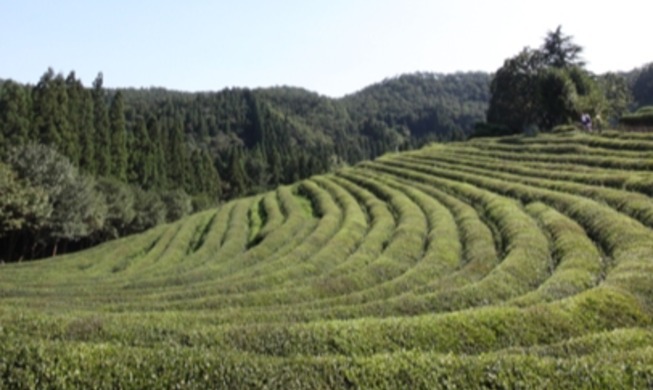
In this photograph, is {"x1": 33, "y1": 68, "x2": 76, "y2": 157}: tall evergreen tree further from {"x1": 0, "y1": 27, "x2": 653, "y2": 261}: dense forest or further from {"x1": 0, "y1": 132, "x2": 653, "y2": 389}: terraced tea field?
{"x1": 0, "y1": 132, "x2": 653, "y2": 389}: terraced tea field

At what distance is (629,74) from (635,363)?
21737cm

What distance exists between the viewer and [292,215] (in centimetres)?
5119

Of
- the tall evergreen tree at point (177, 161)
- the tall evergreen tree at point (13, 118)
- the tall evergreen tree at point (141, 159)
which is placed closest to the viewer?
the tall evergreen tree at point (13, 118)

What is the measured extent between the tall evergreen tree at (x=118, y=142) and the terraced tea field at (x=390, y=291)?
1066 inches

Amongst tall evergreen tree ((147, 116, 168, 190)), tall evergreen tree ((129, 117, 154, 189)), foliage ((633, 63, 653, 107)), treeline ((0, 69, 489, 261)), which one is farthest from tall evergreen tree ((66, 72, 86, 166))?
foliage ((633, 63, 653, 107))

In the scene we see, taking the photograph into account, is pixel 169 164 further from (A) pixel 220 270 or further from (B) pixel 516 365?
(B) pixel 516 365

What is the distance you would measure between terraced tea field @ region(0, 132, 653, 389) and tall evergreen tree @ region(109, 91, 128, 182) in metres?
27.1

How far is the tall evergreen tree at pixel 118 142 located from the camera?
84250mm

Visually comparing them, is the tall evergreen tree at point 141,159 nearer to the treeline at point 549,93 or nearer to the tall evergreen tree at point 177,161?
the tall evergreen tree at point 177,161

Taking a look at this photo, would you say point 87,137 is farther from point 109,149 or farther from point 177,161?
point 177,161

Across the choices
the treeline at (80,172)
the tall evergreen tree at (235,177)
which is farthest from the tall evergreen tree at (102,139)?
the tall evergreen tree at (235,177)

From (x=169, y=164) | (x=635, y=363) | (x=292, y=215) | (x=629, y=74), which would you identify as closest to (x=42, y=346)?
(x=635, y=363)

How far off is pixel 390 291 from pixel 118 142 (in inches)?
2863

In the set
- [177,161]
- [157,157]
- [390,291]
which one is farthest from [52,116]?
[390,291]
